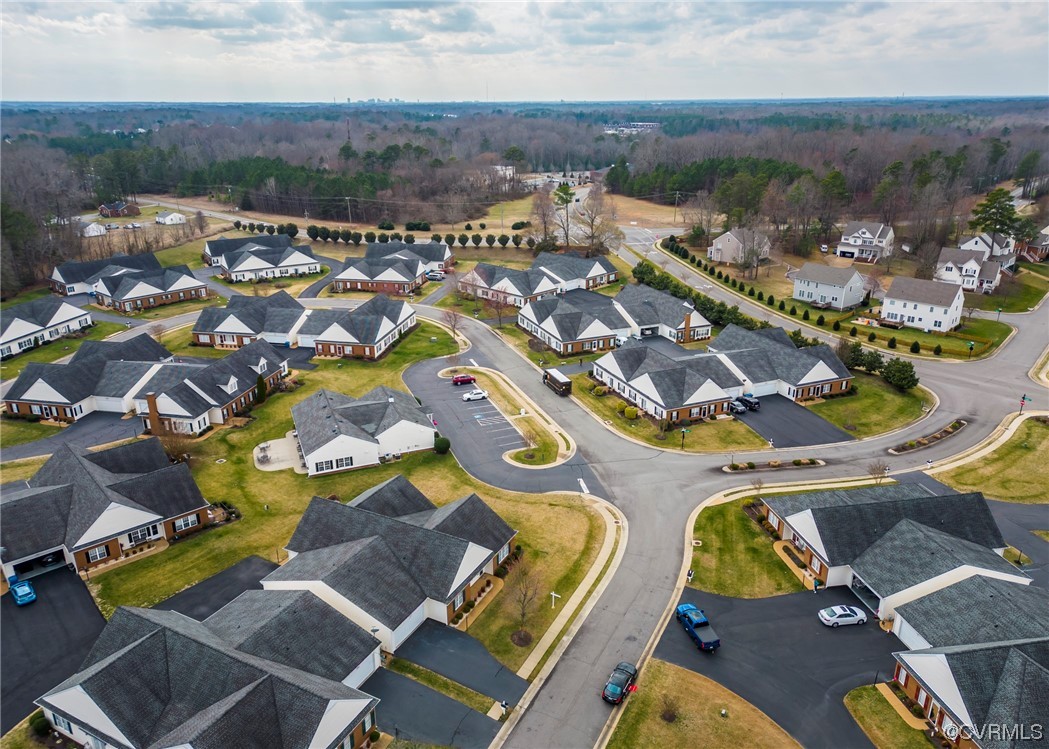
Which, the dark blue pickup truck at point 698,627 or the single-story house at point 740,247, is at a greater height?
the single-story house at point 740,247

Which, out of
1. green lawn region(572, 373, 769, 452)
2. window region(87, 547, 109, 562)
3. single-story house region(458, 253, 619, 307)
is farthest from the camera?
single-story house region(458, 253, 619, 307)

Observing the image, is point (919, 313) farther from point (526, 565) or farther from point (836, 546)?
point (526, 565)

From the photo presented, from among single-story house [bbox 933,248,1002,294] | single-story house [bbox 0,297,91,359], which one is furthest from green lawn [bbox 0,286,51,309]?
single-story house [bbox 933,248,1002,294]

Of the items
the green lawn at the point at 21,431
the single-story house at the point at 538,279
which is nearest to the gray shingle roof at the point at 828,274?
the single-story house at the point at 538,279

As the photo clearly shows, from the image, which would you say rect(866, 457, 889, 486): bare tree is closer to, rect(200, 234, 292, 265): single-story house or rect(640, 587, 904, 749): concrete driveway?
rect(640, 587, 904, 749): concrete driveway

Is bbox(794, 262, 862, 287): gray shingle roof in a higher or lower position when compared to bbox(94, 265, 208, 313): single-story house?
higher

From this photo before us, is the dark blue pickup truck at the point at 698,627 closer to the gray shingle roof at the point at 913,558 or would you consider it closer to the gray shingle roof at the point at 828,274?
the gray shingle roof at the point at 913,558

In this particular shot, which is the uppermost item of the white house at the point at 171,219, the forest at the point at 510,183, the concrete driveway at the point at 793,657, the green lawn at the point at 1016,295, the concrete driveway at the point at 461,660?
the forest at the point at 510,183
